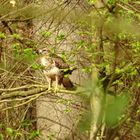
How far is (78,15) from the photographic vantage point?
3326 millimetres

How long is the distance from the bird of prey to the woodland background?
0.06 metres

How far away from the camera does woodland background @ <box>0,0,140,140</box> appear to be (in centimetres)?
269

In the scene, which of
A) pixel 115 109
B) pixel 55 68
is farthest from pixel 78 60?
pixel 115 109

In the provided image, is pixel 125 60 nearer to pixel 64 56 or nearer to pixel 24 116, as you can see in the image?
pixel 64 56

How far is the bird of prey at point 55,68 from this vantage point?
13.7 feet

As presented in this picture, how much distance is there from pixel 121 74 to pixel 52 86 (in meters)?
0.88

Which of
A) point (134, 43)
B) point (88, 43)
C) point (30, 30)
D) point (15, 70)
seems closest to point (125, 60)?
point (134, 43)

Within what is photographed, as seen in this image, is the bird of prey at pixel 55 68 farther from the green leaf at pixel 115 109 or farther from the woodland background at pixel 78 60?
the green leaf at pixel 115 109

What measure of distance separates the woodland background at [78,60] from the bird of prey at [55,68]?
0.06 m

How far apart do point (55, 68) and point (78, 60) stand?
0.21m

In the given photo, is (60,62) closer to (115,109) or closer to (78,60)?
(78,60)

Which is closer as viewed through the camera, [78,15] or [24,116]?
[78,15]

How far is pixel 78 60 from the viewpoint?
4430mm

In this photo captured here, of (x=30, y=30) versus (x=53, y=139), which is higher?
(x=30, y=30)
